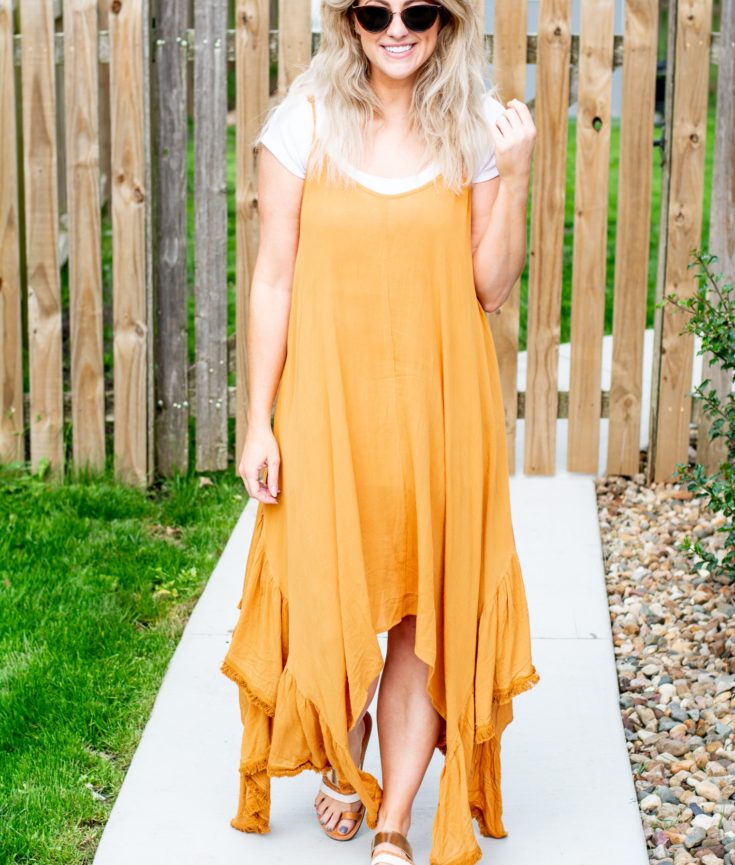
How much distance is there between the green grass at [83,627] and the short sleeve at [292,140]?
1.58m

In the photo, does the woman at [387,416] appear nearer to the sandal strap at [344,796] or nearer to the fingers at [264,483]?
the fingers at [264,483]

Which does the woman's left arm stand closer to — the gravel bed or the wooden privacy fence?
the gravel bed

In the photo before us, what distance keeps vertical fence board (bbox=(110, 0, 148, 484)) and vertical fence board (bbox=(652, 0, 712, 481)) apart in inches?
77.5

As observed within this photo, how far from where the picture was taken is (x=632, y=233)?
17.3ft

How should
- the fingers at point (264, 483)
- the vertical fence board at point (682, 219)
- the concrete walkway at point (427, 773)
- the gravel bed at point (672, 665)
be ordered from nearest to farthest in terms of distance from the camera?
the fingers at point (264, 483) → the concrete walkway at point (427, 773) → the gravel bed at point (672, 665) → the vertical fence board at point (682, 219)

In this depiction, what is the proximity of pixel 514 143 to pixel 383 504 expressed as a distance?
2.50ft

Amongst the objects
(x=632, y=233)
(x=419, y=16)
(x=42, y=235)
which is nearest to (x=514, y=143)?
(x=419, y=16)

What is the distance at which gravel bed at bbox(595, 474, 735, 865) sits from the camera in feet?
10.8

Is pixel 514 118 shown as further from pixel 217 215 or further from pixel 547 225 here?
pixel 217 215

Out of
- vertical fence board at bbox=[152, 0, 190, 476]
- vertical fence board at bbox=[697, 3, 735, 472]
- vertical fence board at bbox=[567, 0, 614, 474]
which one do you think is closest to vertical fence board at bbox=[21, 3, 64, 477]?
vertical fence board at bbox=[152, 0, 190, 476]

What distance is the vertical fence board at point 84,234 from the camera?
520cm

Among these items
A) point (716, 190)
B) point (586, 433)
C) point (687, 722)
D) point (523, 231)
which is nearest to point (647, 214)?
point (716, 190)

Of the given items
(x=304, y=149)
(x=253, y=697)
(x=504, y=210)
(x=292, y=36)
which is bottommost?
(x=253, y=697)

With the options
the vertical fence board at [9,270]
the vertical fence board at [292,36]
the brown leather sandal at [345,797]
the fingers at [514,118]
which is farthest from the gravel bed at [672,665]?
the vertical fence board at [9,270]
